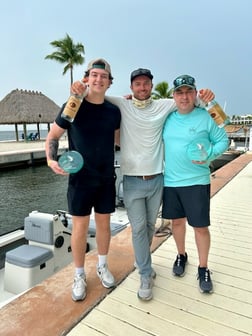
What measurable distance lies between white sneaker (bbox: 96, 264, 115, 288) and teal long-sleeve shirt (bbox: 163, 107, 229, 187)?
29.6 inches

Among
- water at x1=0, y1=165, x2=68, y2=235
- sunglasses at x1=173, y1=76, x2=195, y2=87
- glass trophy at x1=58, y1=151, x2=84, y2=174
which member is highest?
sunglasses at x1=173, y1=76, x2=195, y2=87

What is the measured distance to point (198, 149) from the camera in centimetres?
165

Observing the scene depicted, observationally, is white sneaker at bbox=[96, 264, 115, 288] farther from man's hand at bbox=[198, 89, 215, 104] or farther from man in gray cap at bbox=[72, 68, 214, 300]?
man's hand at bbox=[198, 89, 215, 104]

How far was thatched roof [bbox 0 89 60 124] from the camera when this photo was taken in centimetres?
2097

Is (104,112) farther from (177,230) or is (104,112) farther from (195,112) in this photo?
(177,230)

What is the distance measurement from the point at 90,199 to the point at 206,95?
96 centimetres

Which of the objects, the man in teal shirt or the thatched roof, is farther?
the thatched roof

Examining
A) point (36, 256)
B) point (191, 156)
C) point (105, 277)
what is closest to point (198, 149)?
point (191, 156)

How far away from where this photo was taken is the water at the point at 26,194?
823 centimetres

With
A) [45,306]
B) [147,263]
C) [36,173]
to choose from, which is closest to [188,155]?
[147,263]

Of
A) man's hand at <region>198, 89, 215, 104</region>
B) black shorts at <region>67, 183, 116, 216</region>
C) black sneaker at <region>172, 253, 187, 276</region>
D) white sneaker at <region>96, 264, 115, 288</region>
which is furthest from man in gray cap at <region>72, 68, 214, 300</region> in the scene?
black sneaker at <region>172, 253, 187, 276</region>

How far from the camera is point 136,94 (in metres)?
1.71

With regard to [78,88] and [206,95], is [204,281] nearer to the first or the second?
[206,95]

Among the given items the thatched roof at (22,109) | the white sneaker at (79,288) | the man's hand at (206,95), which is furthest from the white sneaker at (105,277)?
the thatched roof at (22,109)
